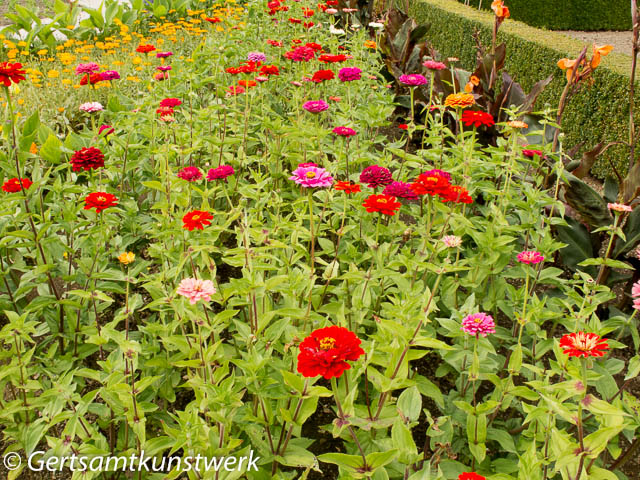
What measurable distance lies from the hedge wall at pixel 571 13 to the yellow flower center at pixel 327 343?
12.5 m

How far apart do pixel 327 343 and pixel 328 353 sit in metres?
0.08

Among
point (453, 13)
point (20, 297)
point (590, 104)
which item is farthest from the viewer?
point (453, 13)

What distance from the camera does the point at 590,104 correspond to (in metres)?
4.29

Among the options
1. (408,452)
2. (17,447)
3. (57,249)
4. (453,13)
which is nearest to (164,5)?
(453,13)

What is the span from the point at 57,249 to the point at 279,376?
116 centimetres

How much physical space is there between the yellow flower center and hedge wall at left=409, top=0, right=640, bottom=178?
3.56 m

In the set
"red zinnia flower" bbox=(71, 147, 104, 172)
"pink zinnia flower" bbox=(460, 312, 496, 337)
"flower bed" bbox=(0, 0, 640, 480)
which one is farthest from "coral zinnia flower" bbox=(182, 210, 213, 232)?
"pink zinnia flower" bbox=(460, 312, 496, 337)

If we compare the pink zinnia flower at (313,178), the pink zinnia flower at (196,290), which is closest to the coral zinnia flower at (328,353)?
the pink zinnia flower at (196,290)

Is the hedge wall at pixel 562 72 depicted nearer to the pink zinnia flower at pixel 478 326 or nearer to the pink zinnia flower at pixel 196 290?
the pink zinnia flower at pixel 478 326

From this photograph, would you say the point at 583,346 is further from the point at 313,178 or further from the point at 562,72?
the point at 562,72

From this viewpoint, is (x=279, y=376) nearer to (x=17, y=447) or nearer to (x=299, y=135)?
(x=17, y=447)

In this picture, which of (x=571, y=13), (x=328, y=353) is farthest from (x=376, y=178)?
(x=571, y=13)

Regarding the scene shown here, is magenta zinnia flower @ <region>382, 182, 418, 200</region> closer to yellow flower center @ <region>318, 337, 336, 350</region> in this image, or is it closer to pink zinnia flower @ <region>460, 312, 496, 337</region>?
pink zinnia flower @ <region>460, 312, 496, 337</region>

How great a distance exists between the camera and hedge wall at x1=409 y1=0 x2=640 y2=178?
404 cm
